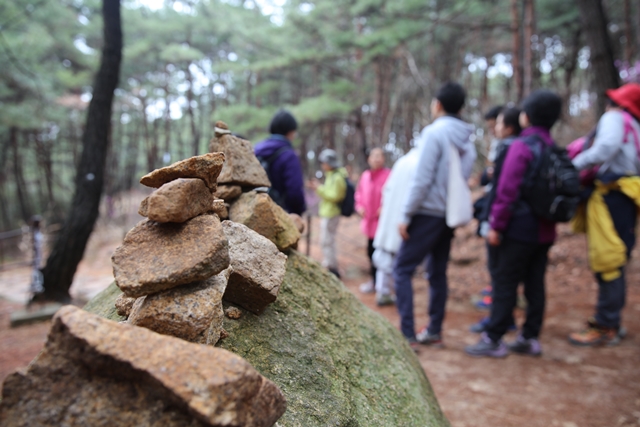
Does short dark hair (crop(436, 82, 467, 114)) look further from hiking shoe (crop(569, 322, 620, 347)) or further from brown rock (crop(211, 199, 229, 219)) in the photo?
brown rock (crop(211, 199, 229, 219))

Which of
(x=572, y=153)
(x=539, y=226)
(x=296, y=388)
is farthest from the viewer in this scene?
(x=572, y=153)

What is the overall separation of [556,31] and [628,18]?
467 centimetres

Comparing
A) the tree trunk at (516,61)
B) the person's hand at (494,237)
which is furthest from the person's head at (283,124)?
the tree trunk at (516,61)

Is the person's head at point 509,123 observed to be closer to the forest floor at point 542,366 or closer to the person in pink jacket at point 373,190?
the person in pink jacket at point 373,190

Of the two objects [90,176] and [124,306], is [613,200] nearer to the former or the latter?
→ [124,306]

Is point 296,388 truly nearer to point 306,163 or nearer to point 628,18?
point 628,18

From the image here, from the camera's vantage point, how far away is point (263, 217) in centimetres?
167

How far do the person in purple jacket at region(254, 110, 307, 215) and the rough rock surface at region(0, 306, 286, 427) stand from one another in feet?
7.20

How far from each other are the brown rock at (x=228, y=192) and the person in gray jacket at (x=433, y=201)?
1846 mm

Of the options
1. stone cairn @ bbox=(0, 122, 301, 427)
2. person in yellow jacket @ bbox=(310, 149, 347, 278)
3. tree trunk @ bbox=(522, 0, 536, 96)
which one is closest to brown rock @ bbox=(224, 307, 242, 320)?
stone cairn @ bbox=(0, 122, 301, 427)

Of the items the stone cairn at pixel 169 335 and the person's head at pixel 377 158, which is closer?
the stone cairn at pixel 169 335

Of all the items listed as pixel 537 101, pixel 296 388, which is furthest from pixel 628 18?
pixel 296 388

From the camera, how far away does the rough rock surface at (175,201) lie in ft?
3.59

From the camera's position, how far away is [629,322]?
4.18 metres
